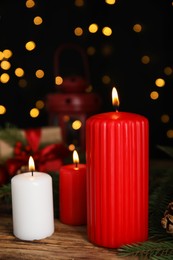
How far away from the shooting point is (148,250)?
620 millimetres

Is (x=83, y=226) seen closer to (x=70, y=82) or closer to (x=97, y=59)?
(x=70, y=82)

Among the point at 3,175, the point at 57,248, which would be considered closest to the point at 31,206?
the point at 57,248

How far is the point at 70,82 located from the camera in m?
1.32

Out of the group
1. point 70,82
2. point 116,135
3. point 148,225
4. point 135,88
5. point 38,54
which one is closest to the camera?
point 116,135

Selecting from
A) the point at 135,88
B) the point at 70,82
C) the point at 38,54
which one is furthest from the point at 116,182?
the point at 38,54

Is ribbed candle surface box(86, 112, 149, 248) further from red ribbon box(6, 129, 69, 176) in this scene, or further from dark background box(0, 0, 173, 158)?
dark background box(0, 0, 173, 158)

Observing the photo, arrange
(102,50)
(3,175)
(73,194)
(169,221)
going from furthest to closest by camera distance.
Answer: (102,50), (3,175), (73,194), (169,221)

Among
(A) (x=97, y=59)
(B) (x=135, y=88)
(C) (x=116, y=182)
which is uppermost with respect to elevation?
(A) (x=97, y=59)

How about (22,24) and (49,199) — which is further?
(22,24)

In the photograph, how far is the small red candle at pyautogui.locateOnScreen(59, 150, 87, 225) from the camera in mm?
735

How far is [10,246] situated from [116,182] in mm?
190

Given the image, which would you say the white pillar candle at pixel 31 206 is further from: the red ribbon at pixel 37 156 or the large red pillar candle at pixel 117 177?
the red ribbon at pixel 37 156

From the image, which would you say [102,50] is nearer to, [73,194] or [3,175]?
[3,175]

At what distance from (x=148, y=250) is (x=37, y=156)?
1.45ft
